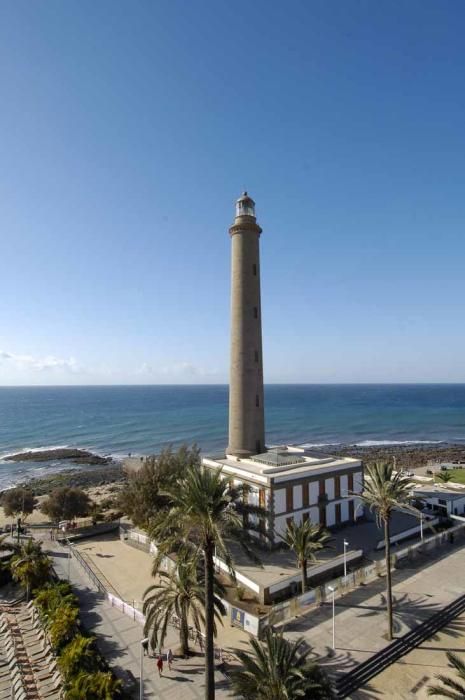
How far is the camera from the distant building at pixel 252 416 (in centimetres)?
2936

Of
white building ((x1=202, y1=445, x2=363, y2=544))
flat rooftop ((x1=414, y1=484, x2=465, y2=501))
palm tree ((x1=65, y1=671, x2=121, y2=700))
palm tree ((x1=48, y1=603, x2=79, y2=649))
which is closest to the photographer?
palm tree ((x1=65, y1=671, x2=121, y2=700))

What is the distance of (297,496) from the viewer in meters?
27.5

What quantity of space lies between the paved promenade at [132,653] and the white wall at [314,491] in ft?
40.1

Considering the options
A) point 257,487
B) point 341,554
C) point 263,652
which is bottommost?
point 341,554

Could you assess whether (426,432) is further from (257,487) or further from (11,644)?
(11,644)

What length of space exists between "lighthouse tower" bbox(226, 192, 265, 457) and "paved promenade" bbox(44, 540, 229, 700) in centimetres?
1417

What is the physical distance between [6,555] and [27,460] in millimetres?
59389

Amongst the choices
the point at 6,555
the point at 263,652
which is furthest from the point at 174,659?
the point at 6,555

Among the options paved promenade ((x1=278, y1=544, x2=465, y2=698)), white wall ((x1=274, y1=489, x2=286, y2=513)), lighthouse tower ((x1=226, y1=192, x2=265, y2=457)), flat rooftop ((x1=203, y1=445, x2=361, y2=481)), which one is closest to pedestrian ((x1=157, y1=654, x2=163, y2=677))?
paved promenade ((x1=278, y1=544, x2=465, y2=698))

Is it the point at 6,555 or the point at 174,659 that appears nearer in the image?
the point at 174,659

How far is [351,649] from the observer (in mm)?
17875

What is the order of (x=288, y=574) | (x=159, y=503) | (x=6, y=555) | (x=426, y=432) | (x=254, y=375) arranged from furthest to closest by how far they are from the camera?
(x=426, y=432) → (x=254, y=375) → (x=159, y=503) → (x=6, y=555) → (x=288, y=574)

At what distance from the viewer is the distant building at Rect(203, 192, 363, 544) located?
1156 inches

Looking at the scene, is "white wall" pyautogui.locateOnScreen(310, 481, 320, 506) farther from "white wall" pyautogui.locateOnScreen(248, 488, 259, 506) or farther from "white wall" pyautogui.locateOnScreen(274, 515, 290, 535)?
"white wall" pyautogui.locateOnScreen(248, 488, 259, 506)
